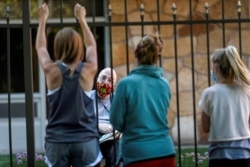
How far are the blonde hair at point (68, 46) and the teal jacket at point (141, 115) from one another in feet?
1.24

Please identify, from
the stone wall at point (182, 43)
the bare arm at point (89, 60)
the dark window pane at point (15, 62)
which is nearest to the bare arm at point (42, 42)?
the bare arm at point (89, 60)

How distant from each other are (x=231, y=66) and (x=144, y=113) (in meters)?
0.72

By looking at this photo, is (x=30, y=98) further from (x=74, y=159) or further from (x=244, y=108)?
(x=244, y=108)

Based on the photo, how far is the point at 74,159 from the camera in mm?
5285

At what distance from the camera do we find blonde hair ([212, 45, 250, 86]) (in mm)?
5355

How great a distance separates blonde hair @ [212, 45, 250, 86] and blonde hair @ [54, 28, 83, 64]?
3.23 ft

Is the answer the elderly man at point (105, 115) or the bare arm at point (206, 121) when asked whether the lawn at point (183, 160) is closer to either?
the elderly man at point (105, 115)

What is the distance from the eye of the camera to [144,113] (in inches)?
203

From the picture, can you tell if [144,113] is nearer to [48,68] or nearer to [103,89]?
[48,68]

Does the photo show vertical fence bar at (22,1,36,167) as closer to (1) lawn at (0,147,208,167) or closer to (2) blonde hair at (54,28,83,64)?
(2) blonde hair at (54,28,83,64)

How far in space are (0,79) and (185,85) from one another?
118 inches

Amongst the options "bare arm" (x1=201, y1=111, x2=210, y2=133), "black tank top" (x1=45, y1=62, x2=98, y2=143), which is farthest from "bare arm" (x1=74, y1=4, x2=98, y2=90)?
"bare arm" (x1=201, y1=111, x2=210, y2=133)

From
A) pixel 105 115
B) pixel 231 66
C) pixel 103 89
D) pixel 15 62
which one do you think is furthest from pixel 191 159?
pixel 231 66

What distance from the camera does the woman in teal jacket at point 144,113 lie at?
5141mm
